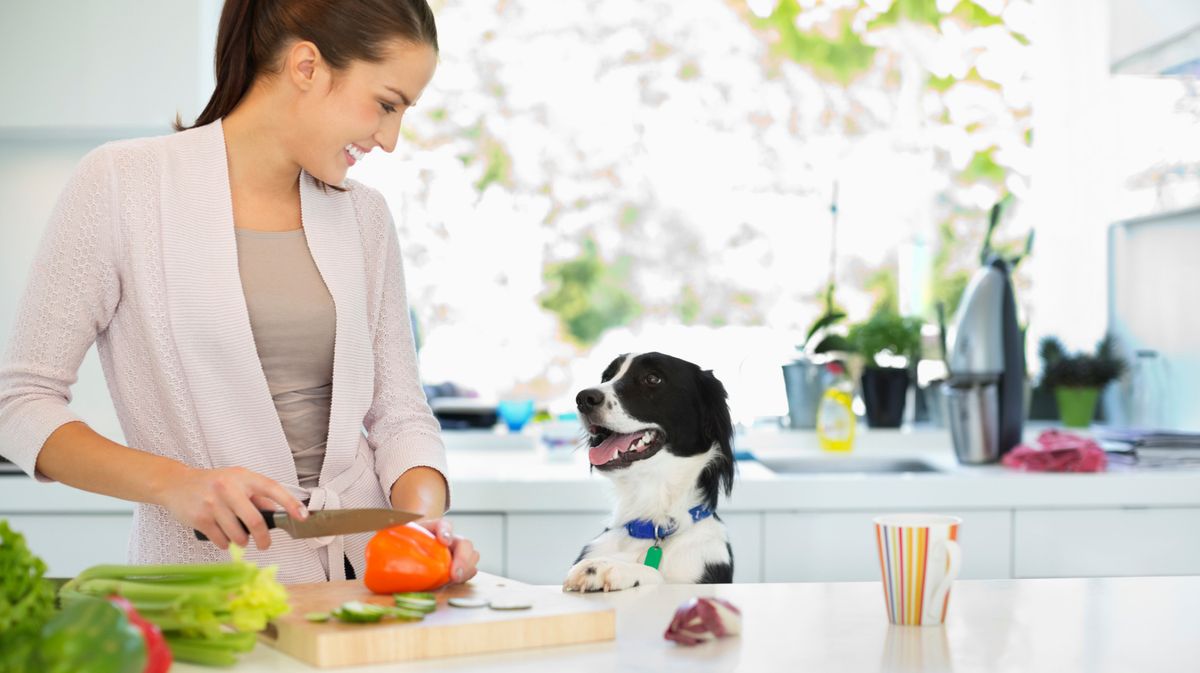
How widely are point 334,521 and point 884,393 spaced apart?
244 centimetres

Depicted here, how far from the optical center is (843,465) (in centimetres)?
312

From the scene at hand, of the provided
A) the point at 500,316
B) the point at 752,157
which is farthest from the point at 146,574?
the point at 752,157

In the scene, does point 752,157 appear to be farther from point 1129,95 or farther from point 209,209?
point 209,209

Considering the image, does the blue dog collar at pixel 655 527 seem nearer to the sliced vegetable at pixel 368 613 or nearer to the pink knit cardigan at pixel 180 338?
the pink knit cardigan at pixel 180 338

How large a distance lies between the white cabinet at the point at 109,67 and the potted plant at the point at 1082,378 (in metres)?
2.56

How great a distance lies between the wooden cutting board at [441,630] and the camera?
3.08 ft

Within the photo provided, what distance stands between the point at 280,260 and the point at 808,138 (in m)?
2.53

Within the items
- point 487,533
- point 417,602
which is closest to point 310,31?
point 417,602

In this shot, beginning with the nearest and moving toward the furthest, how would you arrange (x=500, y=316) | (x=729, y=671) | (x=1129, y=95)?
(x=729, y=671), (x=1129, y=95), (x=500, y=316)

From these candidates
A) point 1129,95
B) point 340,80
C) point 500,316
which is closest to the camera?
point 340,80

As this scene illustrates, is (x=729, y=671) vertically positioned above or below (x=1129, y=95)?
below

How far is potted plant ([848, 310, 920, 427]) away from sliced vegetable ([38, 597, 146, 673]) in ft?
9.18

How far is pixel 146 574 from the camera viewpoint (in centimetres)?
97

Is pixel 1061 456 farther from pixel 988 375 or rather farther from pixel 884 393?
pixel 884 393
